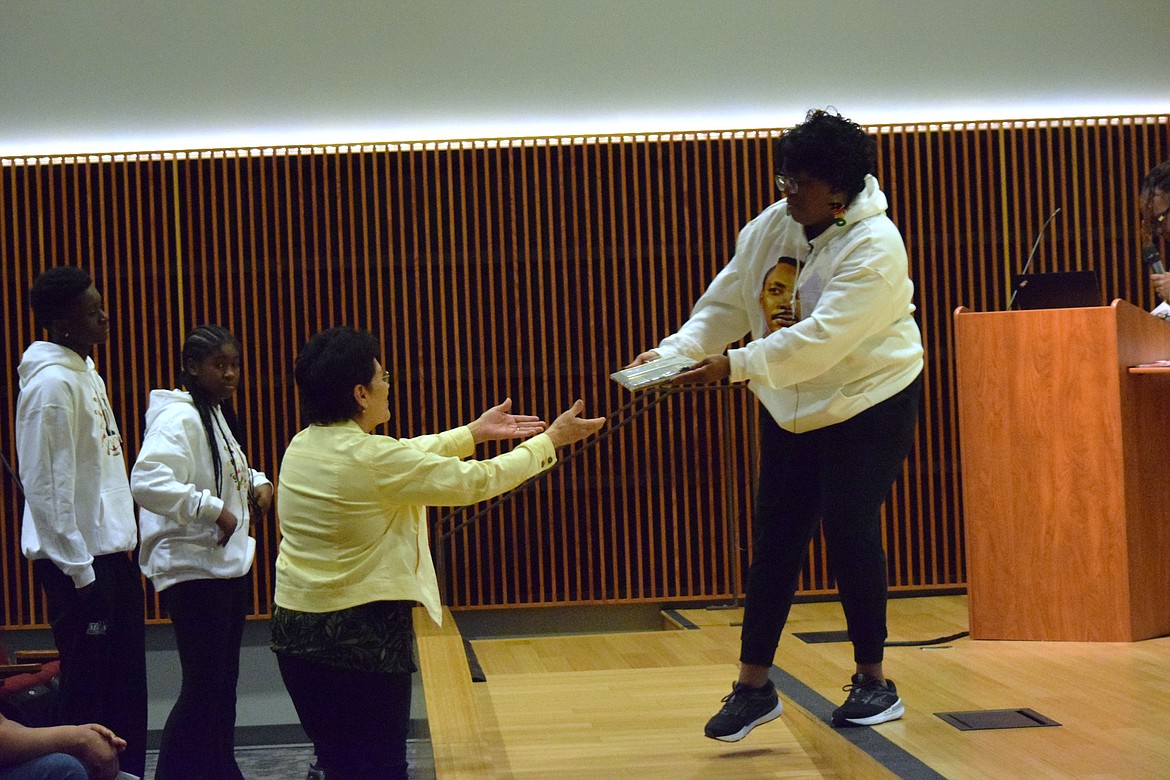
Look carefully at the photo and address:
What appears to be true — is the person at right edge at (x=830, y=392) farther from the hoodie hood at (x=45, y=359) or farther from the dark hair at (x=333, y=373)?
the hoodie hood at (x=45, y=359)

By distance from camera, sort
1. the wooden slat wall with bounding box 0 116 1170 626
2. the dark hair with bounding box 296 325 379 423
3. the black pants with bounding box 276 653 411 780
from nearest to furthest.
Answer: the black pants with bounding box 276 653 411 780 < the dark hair with bounding box 296 325 379 423 < the wooden slat wall with bounding box 0 116 1170 626

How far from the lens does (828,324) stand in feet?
8.02

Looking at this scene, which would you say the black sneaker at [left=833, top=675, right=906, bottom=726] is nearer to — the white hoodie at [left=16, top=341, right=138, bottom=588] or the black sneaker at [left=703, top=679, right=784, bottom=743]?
the black sneaker at [left=703, top=679, right=784, bottom=743]

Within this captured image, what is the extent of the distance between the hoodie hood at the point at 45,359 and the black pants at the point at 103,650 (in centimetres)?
54

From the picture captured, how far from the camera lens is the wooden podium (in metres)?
3.75

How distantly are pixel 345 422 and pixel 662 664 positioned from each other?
7.18ft

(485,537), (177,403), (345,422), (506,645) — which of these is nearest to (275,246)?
(485,537)

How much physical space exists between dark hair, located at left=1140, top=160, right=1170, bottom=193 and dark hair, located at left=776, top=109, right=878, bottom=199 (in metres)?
2.18

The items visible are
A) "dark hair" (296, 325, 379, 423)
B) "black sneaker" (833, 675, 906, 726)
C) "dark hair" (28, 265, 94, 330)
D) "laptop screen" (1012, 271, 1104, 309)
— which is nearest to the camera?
"dark hair" (296, 325, 379, 423)

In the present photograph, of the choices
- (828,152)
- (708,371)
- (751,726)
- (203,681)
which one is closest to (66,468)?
(203,681)

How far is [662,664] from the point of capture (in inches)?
168

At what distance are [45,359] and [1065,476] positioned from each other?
3178mm

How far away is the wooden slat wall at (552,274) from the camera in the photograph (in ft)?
20.1

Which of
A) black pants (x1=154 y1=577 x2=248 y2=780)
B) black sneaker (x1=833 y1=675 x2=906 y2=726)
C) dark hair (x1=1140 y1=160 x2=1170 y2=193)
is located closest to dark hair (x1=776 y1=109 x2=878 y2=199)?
black sneaker (x1=833 y1=675 x2=906 y2=726)
